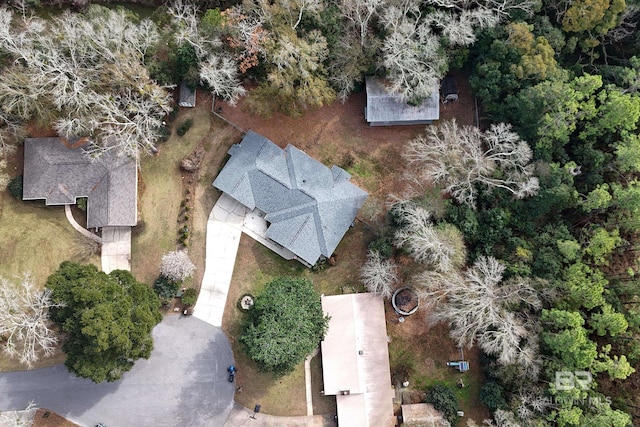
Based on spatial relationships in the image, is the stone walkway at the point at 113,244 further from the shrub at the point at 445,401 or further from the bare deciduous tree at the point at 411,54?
the shrub at the point at 445,401

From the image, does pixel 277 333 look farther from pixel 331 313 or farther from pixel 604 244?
pixel 604 244

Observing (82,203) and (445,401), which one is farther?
(82,203)

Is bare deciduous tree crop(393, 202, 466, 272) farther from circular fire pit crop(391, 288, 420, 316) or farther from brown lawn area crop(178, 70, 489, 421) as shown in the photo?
brown lawn area crop(178, 70, 489, 421)

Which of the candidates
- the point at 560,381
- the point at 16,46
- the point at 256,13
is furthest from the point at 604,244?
the point at 16,46

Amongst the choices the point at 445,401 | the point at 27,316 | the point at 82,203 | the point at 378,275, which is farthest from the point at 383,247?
the point at 27,316

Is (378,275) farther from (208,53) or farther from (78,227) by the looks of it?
(78,227)

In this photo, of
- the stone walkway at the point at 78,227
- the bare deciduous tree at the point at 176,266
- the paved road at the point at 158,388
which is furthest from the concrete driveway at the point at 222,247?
the stone walkway at the point at 78,227
